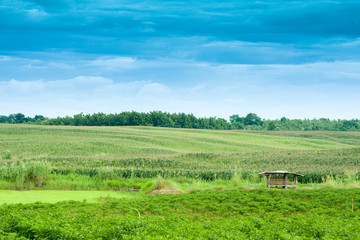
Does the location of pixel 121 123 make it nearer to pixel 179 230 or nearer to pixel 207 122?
pixel 207 122

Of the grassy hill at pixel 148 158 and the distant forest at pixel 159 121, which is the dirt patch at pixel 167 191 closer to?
the grassy hill at pixel 148 158

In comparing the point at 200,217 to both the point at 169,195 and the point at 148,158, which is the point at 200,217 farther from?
the point at 148,158

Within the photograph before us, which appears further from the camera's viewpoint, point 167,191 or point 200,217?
point 167,191

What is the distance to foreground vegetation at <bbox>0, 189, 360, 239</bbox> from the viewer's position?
42.0 feet

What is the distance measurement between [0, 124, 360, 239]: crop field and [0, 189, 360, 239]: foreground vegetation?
2.1 inches

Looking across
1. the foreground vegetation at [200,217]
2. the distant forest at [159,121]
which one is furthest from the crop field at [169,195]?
the distant forest at [159,121]

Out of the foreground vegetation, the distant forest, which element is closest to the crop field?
the foreground vegetation

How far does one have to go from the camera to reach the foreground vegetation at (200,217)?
42.0ft

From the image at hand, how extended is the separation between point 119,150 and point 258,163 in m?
20.7

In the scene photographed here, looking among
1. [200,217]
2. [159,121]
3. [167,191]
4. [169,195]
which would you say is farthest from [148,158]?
[159,121]

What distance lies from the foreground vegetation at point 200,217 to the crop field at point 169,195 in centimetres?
5

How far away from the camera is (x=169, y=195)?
24.8 metres

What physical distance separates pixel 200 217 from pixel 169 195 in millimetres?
6000

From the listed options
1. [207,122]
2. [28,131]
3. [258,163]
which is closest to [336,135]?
[207,122]
